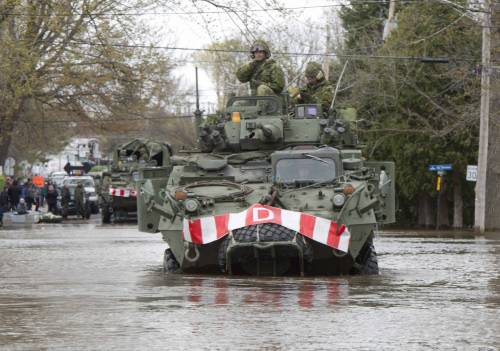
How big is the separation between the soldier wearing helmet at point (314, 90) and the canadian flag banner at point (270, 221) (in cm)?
614

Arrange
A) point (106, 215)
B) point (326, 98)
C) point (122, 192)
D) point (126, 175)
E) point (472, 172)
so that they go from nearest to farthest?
point (326, 98) → point (122, 192) → point (472, 172) → point (126, 175) → point (106, 215)

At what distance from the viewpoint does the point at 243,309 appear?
499 inches

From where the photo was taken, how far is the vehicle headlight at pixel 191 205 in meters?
17.0

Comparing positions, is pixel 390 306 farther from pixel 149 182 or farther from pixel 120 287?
pixel 149 182

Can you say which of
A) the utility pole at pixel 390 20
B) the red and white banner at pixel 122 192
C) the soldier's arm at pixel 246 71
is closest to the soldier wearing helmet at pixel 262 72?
the soldier's arm at pixel 246 71

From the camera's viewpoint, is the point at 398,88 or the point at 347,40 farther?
the point at 347,40

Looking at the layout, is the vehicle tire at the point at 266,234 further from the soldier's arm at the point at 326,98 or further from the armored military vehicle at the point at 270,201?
the soldier's arm at the point at 326,98

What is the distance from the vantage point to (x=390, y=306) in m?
13.1

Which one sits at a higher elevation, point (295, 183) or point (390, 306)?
point (295, 183)

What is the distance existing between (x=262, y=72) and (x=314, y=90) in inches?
52.9

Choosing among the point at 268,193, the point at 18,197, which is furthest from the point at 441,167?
the point at 268,193

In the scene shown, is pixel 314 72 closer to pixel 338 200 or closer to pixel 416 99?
pixel 338 200

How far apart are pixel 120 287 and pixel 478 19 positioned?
28.9 metres

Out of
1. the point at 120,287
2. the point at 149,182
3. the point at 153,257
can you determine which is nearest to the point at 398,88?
the point at 153,257
